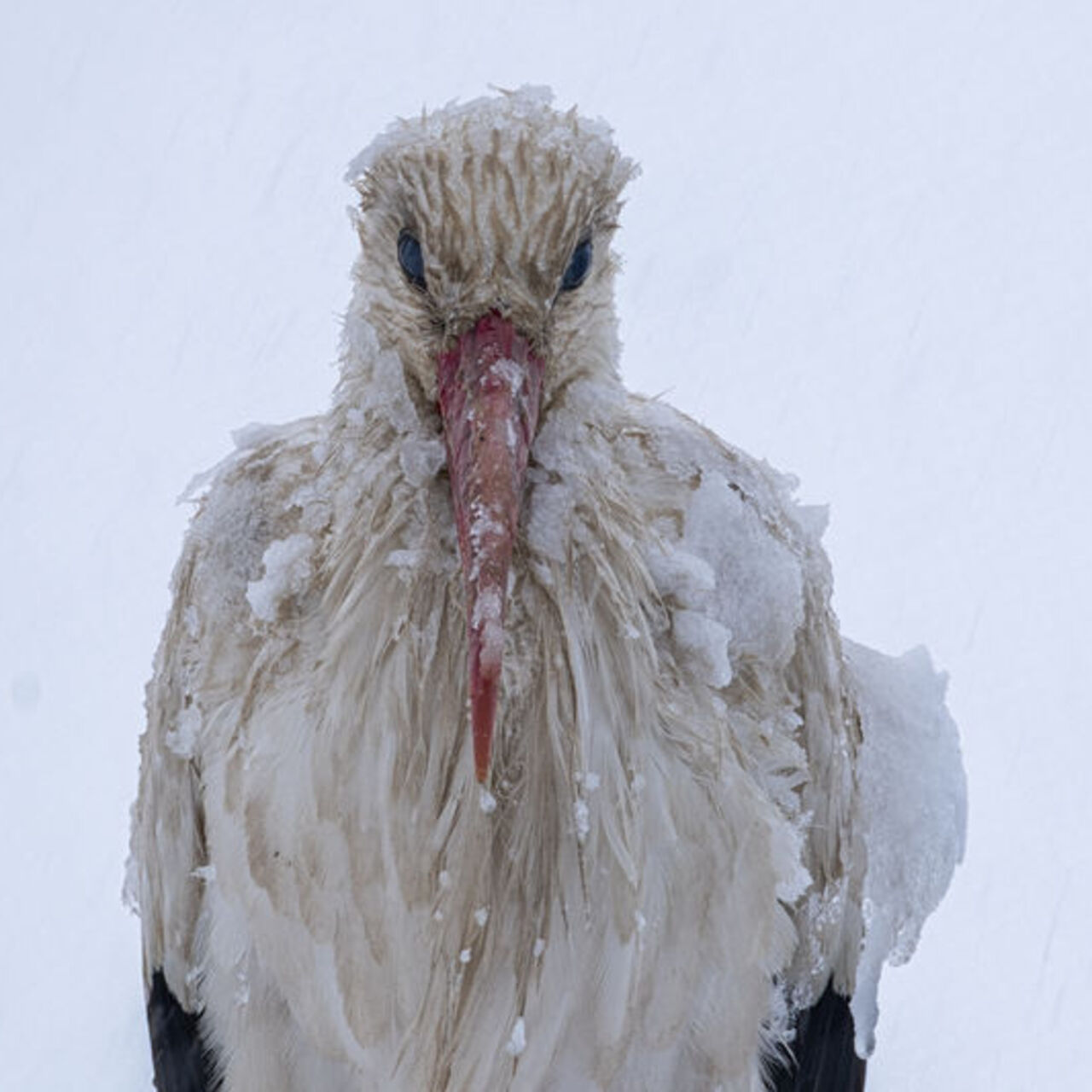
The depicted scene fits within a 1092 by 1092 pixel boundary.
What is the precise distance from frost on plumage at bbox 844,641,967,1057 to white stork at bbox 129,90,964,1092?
417mm

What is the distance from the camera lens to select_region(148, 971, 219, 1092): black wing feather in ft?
7.21

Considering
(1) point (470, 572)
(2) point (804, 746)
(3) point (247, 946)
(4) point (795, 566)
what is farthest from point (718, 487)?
(3) point (247, 946)

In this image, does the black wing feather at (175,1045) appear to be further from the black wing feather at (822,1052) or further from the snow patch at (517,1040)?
the black wing feather at (822,1052)

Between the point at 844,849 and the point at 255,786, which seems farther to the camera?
the point at 844,849

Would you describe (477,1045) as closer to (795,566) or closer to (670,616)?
(670,616)

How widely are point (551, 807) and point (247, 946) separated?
560mm

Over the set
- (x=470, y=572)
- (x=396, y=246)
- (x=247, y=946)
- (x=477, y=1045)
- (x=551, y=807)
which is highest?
(x=396, y=246)

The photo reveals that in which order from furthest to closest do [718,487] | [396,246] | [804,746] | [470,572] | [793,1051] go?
[793,1051], [804,746], [718,487], [396,246], [470,572]

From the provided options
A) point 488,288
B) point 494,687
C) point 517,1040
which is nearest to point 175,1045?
point 517,1040

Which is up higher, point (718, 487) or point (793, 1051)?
point (718, 487)

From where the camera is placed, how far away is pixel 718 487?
1.91 metres

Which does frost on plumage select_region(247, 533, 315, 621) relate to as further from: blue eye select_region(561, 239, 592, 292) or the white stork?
blue eye select_region(561, 239, 592, 292)

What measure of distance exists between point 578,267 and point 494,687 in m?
0.53

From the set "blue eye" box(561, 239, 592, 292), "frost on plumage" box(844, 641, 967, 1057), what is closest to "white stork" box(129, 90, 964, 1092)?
"blue eye" box(561, 239, 592, 292)
